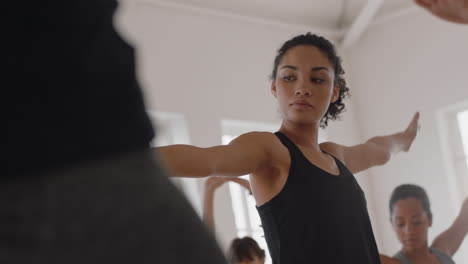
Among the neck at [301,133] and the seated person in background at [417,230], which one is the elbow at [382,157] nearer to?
the neck at [301,133]

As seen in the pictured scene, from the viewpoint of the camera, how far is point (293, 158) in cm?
189

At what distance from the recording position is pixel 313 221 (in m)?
1.80

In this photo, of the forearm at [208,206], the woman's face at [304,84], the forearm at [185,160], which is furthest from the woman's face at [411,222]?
the forearm at [185,160]

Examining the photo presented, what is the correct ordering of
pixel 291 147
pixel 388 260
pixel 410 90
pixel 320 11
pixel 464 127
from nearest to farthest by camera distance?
1. pixel 291 147
2. pixel 388 260
3. pixel 464 127
4. pixel 410 90
5. pixel 320 11

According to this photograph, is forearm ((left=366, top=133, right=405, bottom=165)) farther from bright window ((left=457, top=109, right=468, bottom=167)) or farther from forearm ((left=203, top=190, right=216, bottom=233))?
bright window ((left=457, top=109, right=468, bottom=167))

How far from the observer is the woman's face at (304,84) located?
203cm

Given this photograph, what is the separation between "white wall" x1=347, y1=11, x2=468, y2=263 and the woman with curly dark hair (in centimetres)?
470

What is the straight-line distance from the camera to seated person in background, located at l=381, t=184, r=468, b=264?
11.5ft

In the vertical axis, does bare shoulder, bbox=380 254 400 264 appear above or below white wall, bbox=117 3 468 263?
below

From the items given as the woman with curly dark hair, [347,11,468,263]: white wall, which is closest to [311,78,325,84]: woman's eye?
the woman with curly dark hair

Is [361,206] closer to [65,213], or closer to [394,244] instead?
[65,213]

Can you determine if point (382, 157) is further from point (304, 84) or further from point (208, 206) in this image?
point (208, 206)

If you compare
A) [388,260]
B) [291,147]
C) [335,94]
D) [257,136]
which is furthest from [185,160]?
[388,260]

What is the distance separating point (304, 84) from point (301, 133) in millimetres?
131
